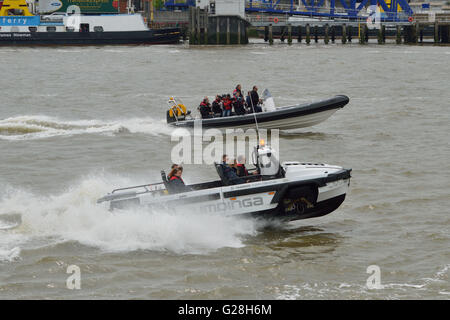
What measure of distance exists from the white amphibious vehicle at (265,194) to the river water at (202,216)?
0.76ft

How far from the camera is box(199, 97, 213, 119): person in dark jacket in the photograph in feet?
73.5

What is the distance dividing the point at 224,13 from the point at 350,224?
51.4m

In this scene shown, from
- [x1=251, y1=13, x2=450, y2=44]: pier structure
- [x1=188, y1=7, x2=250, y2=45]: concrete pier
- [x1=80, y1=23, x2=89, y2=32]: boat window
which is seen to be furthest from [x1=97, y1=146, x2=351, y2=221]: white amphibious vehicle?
[x1=80, y1=23, x2=89, y2=32]: boat window

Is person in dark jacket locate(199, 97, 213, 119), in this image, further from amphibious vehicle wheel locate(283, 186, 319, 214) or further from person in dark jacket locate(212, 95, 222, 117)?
amphibious vehicle wheel locate(283, 186, 319, 214)

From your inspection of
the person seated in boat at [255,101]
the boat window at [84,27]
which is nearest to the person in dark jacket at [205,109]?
the person seated in boat at [255,101]

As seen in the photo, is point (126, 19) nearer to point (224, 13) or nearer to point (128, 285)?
point (224, 13)

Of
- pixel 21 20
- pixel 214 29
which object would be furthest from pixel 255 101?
pixel 21 20

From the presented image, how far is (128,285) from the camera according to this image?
10.7 metres

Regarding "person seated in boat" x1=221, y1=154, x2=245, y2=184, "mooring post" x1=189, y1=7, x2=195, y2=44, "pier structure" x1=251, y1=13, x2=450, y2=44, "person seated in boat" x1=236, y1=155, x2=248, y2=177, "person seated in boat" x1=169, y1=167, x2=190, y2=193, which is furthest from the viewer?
"pier structure" x1=251, y1=13, x2=450, y2=44

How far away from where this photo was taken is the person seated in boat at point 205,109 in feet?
73.5

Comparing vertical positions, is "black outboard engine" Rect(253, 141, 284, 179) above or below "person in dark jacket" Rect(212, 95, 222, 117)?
below

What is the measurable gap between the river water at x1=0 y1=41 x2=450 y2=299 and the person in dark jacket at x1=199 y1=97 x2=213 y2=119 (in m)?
1.43

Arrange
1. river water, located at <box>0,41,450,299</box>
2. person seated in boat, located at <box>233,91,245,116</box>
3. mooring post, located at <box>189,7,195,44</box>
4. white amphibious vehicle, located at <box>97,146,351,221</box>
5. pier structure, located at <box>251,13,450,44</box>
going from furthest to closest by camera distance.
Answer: pier structure, located at <box>251,13,450,44</box> < mooring post, located at <box>189,7,195,44</box> < person seated in boat, located at <box>233,91,245,116</box> < white amphibious vehicle, located at <box>97,146,351,221</box> < river water, located at <box>0,41,450,299</box>
